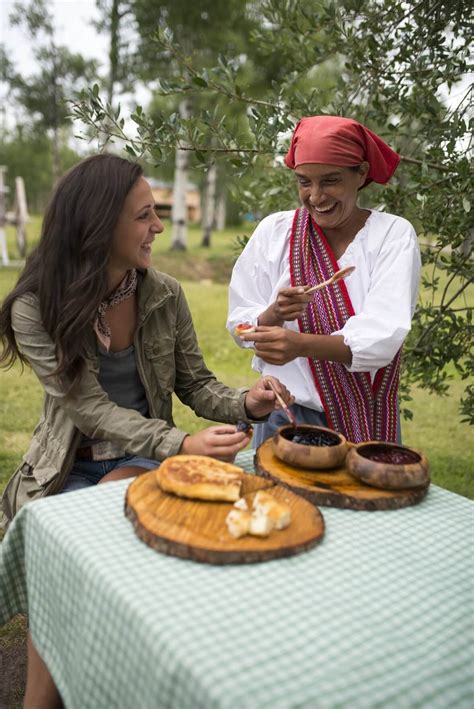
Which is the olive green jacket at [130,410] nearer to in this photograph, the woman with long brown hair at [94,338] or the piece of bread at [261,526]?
the woman with long brown hair at [94,338]

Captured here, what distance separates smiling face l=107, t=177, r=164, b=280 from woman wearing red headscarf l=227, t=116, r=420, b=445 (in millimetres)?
426

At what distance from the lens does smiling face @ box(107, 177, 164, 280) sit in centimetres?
244

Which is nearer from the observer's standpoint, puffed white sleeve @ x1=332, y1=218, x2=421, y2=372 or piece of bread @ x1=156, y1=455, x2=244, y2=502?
piece of bread @ x1=156, y1=455, x2=244, y2=502

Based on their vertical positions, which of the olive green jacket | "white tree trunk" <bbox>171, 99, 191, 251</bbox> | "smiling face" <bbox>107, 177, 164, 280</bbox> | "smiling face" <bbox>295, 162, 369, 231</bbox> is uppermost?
"smiling face" <bbox>295, 162, 369, 231</bbox>

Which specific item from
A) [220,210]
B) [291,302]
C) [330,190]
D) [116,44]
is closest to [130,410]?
[291,302]

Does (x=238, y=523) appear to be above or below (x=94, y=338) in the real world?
below

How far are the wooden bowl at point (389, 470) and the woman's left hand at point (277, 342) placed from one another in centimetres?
47

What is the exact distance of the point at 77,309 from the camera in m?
2.35

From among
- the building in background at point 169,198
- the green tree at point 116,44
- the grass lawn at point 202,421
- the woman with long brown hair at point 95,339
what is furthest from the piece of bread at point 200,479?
the building in background at point 169,198

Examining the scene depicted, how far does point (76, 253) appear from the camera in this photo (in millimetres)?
2414

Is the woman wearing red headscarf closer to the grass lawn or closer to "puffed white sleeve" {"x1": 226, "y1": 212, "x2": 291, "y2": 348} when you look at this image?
"puffed white sleeve" {"x1": 226, "y1": 212, "x2": 291, "y2": 348}

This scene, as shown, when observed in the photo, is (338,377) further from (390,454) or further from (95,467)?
(95,467)

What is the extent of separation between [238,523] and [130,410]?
921mm

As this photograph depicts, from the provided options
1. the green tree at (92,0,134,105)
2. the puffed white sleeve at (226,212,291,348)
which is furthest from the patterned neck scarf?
the green tree at (92,0,134,105)
